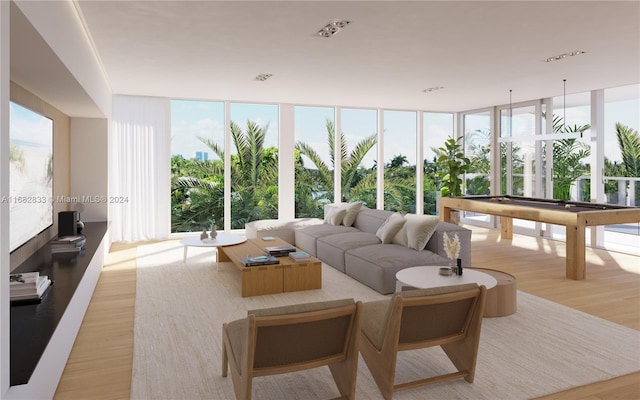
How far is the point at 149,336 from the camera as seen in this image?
3.57 metres

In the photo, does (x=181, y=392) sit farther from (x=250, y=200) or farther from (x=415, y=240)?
(x=250, y=200)

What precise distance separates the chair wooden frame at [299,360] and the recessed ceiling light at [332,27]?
272 centimetres

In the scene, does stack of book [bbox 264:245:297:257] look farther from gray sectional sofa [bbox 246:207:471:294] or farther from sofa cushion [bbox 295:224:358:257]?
sofa cushion [bbox 295:224:358:257]

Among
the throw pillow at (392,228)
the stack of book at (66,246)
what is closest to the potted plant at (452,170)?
the throw pillow at (392,228)

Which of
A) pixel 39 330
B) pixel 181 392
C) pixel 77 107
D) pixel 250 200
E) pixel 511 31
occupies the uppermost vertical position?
pixel 511 31

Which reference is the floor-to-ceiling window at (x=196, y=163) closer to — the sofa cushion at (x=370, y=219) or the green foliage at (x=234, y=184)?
the green foliage at (x=234, y=184)

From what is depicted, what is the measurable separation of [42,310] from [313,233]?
412cm

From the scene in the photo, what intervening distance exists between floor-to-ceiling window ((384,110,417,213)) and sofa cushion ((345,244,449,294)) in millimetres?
4728

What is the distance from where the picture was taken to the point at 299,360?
7.73 ft

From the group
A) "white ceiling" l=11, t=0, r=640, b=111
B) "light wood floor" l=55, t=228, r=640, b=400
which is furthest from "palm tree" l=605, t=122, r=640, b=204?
"light wood floor" l=55, t=228, r=640, b=400

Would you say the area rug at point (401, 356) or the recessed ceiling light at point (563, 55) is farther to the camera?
the recessed ceiling light at point (563, 55)

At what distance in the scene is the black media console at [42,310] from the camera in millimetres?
2217

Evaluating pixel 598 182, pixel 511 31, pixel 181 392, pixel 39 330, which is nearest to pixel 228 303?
pixel 181 392

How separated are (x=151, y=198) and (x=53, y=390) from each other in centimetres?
575
